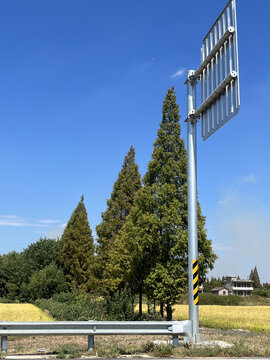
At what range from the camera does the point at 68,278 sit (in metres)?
49.0

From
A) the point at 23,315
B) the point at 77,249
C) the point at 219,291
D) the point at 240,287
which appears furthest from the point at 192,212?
the point at 240,287

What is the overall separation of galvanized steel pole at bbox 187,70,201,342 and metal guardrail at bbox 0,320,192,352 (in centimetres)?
103

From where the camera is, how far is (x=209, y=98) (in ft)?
37.1

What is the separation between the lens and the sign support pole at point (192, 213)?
37.4 ft

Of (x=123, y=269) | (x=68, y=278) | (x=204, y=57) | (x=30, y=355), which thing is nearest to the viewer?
(x=30, y=355)

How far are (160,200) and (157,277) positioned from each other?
388 cm

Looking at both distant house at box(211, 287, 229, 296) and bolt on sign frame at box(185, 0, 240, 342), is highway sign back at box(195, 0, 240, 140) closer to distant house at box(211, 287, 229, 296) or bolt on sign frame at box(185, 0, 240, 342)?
bolt on sign frame at box(185, 0, 240, 342)

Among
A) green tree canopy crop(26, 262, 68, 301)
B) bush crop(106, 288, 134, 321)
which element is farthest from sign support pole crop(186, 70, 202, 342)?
green tree canopy crop(26, 262, 68, 301)

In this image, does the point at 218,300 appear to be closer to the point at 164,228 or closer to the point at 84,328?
the point at 164,228

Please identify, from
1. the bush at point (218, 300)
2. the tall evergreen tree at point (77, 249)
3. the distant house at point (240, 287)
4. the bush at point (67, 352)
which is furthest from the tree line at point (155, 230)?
the distant house at point (240, 287)

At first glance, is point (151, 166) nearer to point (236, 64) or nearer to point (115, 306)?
point (115, 306)

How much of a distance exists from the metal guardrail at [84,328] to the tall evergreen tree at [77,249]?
37264 millimetres

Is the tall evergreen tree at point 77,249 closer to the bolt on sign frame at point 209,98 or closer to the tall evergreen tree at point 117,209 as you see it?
the tall evergreen tree at point 117,209

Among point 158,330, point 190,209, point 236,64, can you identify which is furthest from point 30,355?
point 236,64
